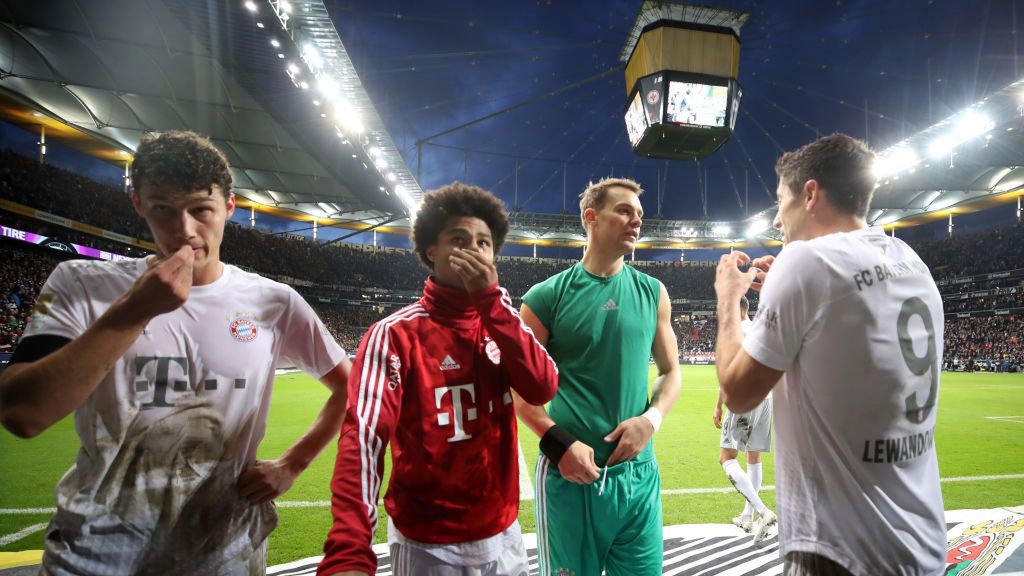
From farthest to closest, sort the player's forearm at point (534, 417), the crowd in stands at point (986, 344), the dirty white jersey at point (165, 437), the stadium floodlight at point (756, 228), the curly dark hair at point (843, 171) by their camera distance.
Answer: the stadium floodlight at point (756, 228) → the crowd in stands at point (986, 344) → the player's forearm at point (534, 417) → the curly dark hair at point (843, 171) → the dirty white jersey at point (165, 437)

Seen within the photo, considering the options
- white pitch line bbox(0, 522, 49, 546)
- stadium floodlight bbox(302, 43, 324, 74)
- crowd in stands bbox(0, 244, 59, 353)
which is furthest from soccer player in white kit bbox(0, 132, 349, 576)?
crowd in stands bbox(0, 244, 59, 353)

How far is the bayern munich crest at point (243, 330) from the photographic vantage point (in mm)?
1883

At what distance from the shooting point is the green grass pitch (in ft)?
16.6

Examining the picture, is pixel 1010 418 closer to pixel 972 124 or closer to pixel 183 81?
pixel 972 124

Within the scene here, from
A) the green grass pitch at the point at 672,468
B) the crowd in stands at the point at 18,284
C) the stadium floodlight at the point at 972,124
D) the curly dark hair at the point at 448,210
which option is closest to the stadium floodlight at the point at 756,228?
the stadium floodlight at the point at 972,124

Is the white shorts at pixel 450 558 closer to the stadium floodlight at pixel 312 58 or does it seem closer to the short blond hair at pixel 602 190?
the short blond hair at pixel 602 190

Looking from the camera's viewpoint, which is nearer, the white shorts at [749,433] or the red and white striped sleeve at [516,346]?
the red and white striped sleeve at [516,346]

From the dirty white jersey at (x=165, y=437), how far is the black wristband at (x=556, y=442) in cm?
125

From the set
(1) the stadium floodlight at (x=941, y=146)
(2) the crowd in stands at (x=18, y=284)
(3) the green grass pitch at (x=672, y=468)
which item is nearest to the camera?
(3) the green grass pitch at (x=672, y=468)

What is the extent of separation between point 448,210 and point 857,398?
67.8 inches

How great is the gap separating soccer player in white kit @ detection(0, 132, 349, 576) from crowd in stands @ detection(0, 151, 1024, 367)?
947 inches

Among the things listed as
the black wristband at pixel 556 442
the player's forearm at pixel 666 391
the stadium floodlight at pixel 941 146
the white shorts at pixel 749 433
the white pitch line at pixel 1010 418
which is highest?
the stadium floodlight at pixel 941 146

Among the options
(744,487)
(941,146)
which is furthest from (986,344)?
(744,487)

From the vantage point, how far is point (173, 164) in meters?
1.68
